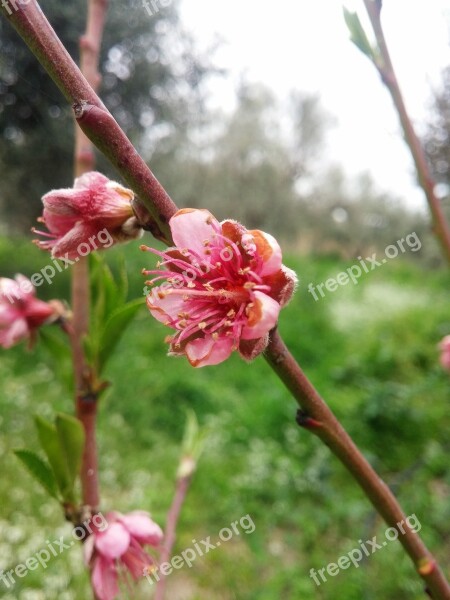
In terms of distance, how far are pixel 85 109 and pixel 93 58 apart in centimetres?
46

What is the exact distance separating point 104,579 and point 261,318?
49cm

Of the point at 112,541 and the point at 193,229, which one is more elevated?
the point at 193,229

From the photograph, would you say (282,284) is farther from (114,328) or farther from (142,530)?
(142,530)

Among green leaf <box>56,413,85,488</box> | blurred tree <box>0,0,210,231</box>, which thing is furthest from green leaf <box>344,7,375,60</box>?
blurred tree <box>0,0,210,231</box>

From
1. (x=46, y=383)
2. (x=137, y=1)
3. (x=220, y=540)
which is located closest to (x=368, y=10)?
(x=220, y=540)

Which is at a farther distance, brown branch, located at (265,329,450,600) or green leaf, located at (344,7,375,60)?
green leaf, located at (344,7,375,60)

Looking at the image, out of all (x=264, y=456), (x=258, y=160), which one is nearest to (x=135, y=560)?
(x=264, y=456)

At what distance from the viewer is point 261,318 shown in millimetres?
433

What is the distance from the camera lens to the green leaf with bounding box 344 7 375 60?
2.19ft

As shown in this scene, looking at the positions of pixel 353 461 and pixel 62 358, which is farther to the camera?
pixel 62 358

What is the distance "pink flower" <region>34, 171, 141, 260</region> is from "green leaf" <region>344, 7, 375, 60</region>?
0.35 m

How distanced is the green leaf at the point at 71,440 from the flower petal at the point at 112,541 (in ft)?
0.39

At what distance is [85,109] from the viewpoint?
39 cm

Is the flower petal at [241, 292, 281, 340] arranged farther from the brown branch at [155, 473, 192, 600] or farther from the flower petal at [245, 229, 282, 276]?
the brown branch at [155, 473, 192, 600]
